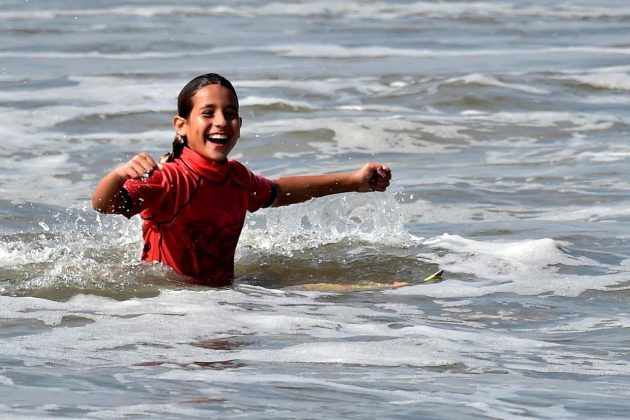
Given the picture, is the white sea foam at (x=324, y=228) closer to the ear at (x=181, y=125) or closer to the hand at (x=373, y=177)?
the hand at (x=373, y=177)

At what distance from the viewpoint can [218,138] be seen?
687 cm

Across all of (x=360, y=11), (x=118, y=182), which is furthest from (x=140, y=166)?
(x=360, y=11)

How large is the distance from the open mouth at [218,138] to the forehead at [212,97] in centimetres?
14

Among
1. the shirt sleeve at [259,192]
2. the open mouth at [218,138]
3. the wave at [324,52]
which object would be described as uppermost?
the open mouth at [218,138]

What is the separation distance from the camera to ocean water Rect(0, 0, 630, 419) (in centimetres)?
527

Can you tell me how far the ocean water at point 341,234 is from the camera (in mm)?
5270

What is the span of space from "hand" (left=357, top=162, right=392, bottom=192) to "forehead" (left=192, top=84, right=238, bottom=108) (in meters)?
0.75

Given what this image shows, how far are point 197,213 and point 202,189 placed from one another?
12cm

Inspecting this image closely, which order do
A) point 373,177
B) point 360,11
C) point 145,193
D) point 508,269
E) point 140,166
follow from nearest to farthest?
point 140,166 < point 145,193 < point 373,177 < point 508,269 < point 360,11

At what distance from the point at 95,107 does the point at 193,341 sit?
768 centimetres

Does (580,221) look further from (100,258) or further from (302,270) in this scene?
(100,258)

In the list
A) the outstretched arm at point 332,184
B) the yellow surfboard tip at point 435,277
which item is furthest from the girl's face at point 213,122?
the yellow surfboard tip at point 435,277

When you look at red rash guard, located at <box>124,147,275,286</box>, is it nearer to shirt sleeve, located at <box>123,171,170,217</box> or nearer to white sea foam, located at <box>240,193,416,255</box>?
shirt sleeve, located at <box>123,171,170,217</box>

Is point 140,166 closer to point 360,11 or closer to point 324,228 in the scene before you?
point 324,228
